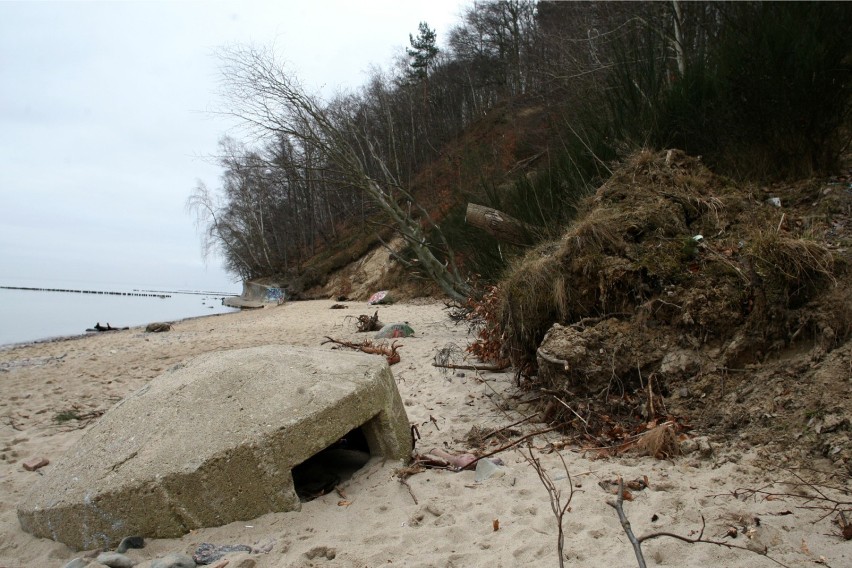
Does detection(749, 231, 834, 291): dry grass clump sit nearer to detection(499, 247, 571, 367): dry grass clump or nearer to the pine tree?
detection(499, 247, 571, 367): dry grass clump

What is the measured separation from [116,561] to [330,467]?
1.43 m

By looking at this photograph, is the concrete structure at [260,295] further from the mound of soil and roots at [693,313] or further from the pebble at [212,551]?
the pebble at [212,551]

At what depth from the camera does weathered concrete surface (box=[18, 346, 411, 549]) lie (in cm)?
272

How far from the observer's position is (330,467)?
12.0 feet

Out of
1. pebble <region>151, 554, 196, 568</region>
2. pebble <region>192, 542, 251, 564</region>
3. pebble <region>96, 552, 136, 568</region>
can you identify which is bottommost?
pebble <region>192, 542, 251, 564</region>

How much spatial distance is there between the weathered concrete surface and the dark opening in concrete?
31 cm

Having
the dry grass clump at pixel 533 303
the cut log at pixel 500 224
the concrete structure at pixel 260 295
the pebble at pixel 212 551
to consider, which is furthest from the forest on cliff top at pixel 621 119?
the concrete structure at pixel 260 295

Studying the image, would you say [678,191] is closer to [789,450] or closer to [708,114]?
[708,114]

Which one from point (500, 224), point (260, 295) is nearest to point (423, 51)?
point (260, 295)

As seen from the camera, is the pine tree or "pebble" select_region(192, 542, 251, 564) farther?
→ the pine tree

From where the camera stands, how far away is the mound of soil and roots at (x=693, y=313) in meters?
3.18

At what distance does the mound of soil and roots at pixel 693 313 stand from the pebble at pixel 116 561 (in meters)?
2.80

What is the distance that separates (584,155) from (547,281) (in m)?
3.86

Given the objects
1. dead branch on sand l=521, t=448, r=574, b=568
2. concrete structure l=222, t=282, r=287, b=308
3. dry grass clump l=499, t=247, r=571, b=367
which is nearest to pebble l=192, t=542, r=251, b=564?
dead branch on sand l=521, t=448, r=574, b=568
